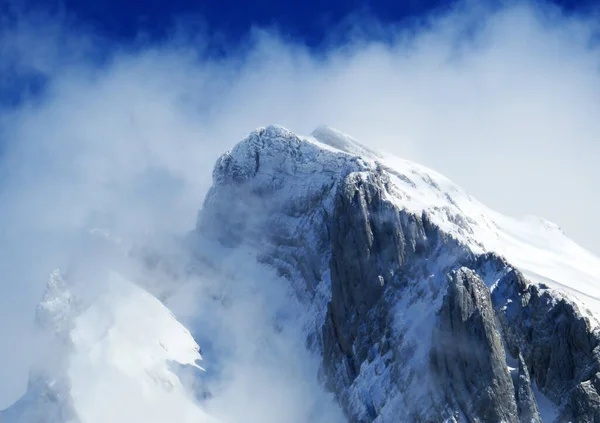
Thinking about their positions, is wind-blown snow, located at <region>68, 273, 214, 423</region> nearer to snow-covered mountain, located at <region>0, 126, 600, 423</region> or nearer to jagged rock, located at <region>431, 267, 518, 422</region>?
snow-covered mountain, located at <region>0, 126, 600, 423</region>

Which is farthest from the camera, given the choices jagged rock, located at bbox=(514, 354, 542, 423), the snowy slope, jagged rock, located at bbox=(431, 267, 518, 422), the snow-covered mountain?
the snowy slope

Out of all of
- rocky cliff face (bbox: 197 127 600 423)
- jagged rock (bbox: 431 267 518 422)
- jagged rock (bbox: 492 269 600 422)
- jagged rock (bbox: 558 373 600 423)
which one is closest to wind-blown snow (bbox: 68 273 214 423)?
rocky cliff face (bbox: 197 127 600 423)

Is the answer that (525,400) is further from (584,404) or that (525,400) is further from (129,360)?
(129,360)

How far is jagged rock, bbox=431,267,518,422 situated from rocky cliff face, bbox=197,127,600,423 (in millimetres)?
169

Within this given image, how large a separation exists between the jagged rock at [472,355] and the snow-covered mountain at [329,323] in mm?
208

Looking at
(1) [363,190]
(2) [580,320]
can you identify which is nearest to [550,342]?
(2) [580,320]

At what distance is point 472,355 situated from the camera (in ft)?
456

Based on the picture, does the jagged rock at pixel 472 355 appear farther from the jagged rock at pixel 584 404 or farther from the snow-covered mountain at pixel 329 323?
the jagged rock at pixel 584 404

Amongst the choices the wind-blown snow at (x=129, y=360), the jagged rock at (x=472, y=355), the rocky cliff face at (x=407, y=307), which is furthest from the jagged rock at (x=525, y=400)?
the wind-blown snow at (x=129, y=360)

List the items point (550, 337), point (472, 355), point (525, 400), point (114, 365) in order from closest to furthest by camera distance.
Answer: point (525, 400)
point (472, 355)
point (550, 337)
point (114, 365)

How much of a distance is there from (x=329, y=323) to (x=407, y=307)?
17425 mm

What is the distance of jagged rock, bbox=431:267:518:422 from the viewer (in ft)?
447

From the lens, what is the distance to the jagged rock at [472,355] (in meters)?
136

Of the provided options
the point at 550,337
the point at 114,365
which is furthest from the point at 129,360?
the point at 550,337
